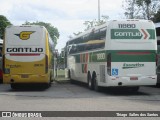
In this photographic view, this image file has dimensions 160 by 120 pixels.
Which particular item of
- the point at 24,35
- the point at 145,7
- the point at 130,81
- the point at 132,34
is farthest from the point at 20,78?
the point at 145,7

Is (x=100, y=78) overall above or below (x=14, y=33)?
below

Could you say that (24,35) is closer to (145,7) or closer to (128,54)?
(128,54)

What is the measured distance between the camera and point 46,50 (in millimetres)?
23969

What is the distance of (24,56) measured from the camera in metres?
23.8

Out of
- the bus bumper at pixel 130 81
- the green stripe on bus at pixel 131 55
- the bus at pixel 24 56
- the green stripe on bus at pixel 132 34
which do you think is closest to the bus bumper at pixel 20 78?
the bus at pixel 24 56

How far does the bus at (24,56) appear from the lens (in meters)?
23.8

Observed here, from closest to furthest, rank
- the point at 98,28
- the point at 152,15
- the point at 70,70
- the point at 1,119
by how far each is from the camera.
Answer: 1. the point at 1,119
2. the point at 98,28
3. the point at 70,70
4. the point at 152,15

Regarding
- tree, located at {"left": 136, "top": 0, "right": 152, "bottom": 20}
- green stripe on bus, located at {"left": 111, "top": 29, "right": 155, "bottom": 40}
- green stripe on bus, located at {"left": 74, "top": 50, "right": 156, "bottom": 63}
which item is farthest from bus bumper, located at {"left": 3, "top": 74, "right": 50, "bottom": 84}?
tree, located at {"left": 136, "top": 0, "right": 152, "bottom": 20}

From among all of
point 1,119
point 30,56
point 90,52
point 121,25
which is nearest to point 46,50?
point 30,56

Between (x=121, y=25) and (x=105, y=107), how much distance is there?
659 cm

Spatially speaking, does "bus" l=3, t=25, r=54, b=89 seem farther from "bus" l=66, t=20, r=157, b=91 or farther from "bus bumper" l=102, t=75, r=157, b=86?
"bus bumper" l=102, t=75, r=157, b=86

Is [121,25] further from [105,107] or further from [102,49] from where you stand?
[105,107]

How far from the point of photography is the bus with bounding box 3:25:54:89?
23.8 meters

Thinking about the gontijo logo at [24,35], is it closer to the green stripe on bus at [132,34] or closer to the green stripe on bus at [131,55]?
the green stripe on bus at [131,55]
